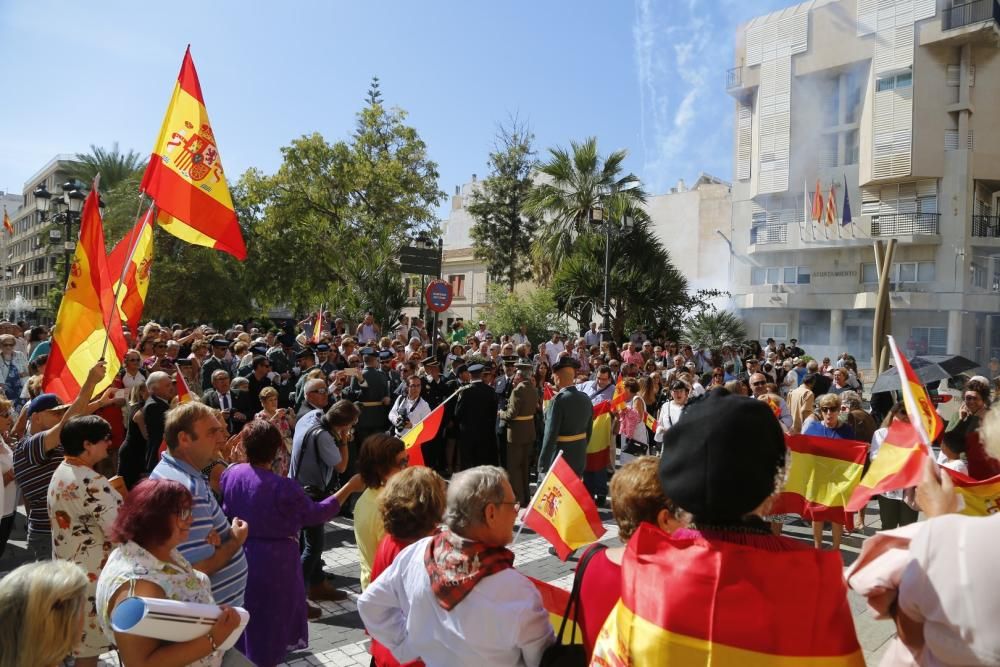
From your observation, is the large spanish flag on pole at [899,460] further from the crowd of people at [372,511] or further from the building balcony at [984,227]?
the building balcony at [984,227]

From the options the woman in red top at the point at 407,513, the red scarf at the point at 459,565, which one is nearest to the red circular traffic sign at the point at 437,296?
the woman in red top at the point at 407,513

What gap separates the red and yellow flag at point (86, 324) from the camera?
18.1ft

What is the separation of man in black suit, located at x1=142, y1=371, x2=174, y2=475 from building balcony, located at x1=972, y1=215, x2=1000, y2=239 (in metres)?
34.4

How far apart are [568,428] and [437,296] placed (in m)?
6.00

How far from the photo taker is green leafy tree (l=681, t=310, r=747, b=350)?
88.2 ft

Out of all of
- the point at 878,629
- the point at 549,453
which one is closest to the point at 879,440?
the point at 878,629

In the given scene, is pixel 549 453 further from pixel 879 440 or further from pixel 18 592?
pixel 18 592

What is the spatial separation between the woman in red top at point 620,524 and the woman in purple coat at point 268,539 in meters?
2.09

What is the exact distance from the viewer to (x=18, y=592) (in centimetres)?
210

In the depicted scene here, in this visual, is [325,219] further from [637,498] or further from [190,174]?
[637,498]

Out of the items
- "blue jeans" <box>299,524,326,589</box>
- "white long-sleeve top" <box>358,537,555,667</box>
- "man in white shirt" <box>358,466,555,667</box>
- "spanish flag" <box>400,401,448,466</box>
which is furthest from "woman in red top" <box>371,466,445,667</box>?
"blue jeans" <box>299,524,326,589</box>

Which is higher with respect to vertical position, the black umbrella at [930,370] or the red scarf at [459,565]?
the black umbrella at [930,370]

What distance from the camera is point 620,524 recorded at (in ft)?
8.52


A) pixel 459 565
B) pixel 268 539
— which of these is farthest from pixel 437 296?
pixel 459 565
